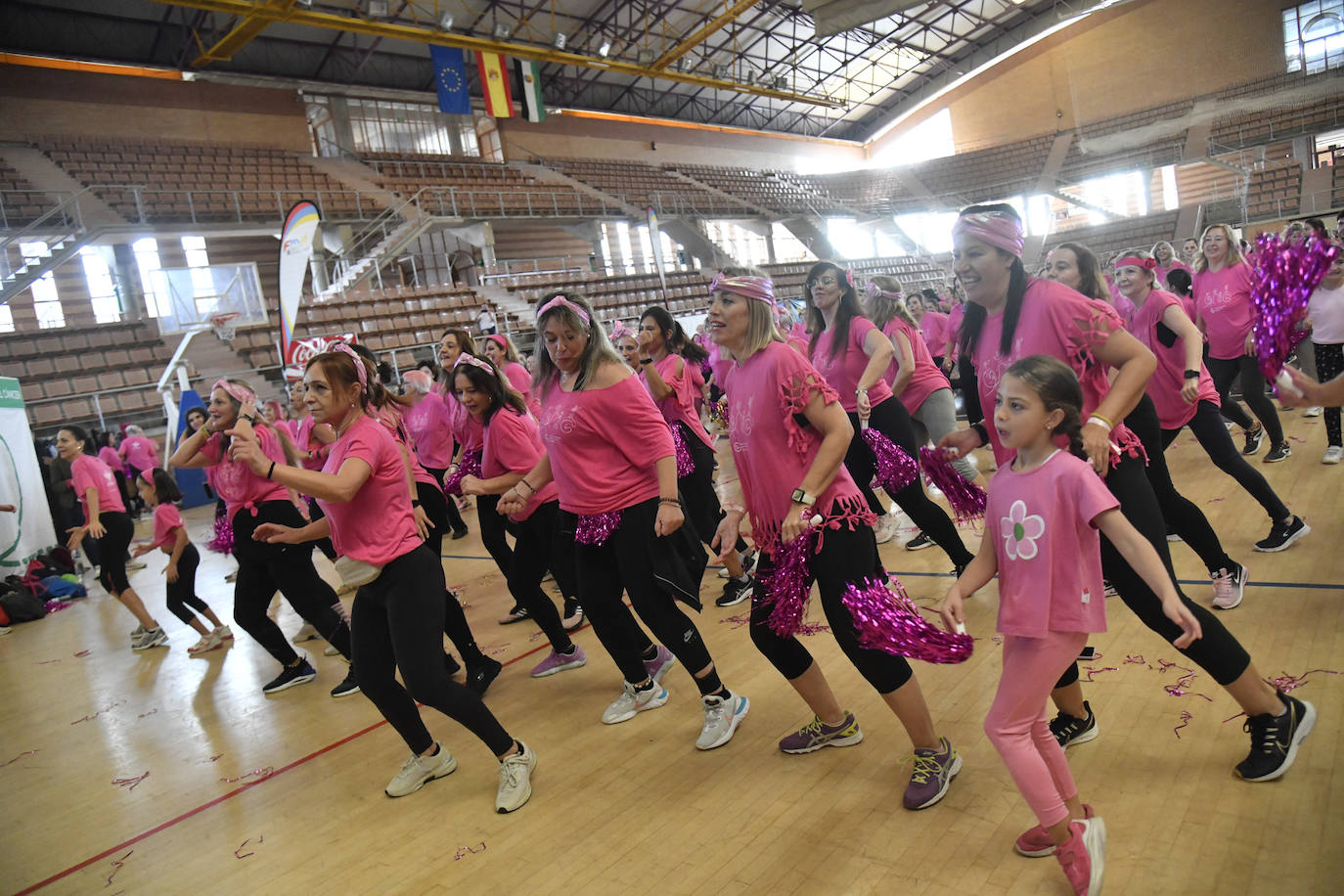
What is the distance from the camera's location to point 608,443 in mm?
2838

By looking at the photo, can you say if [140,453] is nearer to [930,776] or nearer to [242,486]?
[242,486]

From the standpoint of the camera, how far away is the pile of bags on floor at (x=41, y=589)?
22.4ft

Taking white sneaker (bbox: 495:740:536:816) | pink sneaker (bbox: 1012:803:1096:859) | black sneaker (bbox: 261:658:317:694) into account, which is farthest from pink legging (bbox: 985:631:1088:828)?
black sneaker (bbox: 261:658:317:694)

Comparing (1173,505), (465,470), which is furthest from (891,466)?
(465,470)

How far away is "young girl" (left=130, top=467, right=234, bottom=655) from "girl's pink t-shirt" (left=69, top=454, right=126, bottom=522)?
0.42 metres

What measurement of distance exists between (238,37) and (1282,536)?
18038 millimetres

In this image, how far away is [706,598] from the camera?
450 cm

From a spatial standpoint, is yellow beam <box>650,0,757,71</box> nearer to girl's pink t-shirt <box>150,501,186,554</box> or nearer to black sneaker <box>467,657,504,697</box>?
girl's pink t-shirt <box>150,501,186,554</box>

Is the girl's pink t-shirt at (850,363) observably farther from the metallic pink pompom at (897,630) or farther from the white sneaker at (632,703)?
the metallic pink pompom at (897,630)

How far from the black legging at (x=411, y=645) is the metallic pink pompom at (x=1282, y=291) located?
2367 millimetres

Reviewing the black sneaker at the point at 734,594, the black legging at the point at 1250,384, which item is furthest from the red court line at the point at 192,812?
the black legging at the point at 1250,384

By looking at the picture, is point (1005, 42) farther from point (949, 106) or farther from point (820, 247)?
point (820, 247)

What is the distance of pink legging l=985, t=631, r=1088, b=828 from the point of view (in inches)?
68.1

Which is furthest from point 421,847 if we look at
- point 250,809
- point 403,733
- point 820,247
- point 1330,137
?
point 820,247
